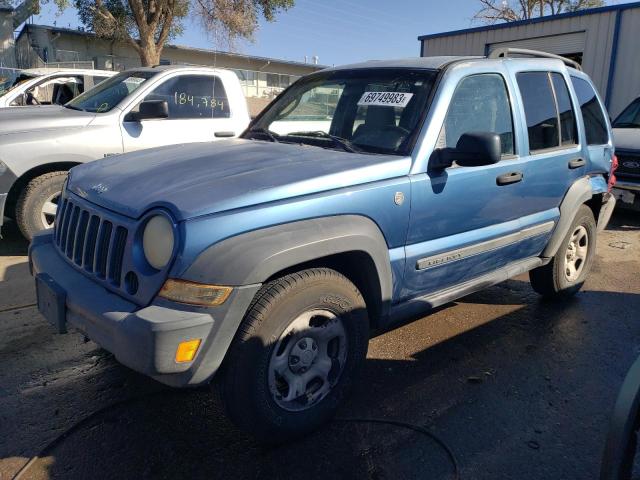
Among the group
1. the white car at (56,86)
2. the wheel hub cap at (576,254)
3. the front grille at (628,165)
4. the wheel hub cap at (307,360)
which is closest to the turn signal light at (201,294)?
the wheel hub cap at (307,360)

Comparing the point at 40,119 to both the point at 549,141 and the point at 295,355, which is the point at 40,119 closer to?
the point at 295,355

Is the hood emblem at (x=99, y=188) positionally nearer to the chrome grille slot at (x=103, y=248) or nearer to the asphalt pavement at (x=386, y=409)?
the chrome grille slot at (x=103, y=248)

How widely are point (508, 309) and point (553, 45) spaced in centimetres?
1248

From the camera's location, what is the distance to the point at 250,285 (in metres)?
2.25

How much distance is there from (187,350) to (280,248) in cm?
57

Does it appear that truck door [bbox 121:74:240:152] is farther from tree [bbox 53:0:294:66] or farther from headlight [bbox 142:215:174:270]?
tree [bbox 53:0:294:66]

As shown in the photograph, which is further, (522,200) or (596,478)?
(522,200)

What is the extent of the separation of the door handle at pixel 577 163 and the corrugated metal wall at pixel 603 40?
1023cm

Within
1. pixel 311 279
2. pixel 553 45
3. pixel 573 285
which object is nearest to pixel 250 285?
pixel 311 279

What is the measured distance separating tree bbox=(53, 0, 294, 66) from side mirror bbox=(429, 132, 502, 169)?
1866 centimetres

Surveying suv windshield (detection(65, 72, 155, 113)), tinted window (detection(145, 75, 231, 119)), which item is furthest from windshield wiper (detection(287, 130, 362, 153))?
suv windshield (detection(65, 72, 155, 113))

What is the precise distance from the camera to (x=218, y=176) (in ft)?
8.71

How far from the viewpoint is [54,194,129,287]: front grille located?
97.2 inches

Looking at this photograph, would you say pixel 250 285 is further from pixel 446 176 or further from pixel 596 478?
pixel 596 478
